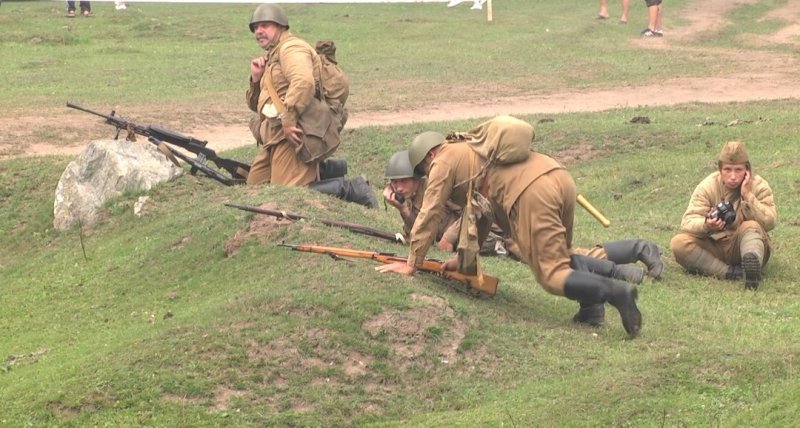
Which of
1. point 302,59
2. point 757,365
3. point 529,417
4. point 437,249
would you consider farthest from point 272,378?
point 302,59

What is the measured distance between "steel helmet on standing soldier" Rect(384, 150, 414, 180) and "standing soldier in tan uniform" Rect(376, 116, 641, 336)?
0.48m

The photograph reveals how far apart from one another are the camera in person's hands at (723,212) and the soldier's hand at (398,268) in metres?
3.12

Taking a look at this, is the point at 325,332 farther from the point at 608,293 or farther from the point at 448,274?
the point at 608,293

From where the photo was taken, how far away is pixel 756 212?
10672 millimetres

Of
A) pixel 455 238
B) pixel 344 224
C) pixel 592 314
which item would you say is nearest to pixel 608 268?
pixel 592 314

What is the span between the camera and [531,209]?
842 cm

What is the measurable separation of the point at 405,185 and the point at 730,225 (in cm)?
317

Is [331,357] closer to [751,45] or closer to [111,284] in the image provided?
[111,284]

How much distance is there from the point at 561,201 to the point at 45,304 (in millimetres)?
4568

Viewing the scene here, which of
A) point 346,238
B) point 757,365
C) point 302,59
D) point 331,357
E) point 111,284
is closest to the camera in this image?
point 757,365

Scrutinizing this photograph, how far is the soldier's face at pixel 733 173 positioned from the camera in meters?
10.6

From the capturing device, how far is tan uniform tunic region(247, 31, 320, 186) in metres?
11.4

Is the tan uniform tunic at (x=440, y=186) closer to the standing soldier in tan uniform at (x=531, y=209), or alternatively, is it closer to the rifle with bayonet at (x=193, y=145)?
the standing soldier in tan uniform at (x=531, y=209)

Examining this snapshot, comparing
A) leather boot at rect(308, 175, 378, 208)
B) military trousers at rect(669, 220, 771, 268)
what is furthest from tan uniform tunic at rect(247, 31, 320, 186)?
military trousers at rect(669, 220, 771, 268)
